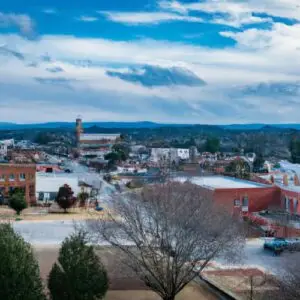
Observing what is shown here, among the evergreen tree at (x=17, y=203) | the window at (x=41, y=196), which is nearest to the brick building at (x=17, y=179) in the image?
the window at (x=41, y=196)

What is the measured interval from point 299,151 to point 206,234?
7546cm

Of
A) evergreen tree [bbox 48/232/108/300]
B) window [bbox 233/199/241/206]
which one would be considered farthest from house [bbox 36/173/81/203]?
evergreen tree [bbox 48/232/108/300]

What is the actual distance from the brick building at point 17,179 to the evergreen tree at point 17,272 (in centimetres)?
2920

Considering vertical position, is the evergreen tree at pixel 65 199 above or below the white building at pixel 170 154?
below

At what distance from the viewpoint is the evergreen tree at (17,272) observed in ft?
44.0

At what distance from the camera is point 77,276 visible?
1437cm

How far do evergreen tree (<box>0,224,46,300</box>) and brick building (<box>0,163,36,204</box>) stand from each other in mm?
29198

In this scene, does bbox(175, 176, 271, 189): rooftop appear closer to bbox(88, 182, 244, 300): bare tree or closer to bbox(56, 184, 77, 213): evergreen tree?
bbox(56, 184, 77, 213): evergreen tree

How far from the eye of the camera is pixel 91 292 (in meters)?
14.4

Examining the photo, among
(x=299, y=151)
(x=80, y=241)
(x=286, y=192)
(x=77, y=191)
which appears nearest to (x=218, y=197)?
(x=286, y=192)

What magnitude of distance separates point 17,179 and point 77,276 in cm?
2994

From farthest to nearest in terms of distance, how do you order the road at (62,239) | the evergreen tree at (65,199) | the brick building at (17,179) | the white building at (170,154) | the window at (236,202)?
the white building at (170,154) < the brick building at (17,179) < the evergreen tree at (65,199) < the window at (236,202) < the road at (62,239)

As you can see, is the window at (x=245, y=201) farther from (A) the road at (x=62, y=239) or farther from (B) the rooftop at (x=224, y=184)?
(A) the road at (x=62, y=239)

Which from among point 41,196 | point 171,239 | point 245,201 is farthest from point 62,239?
point 41,196
